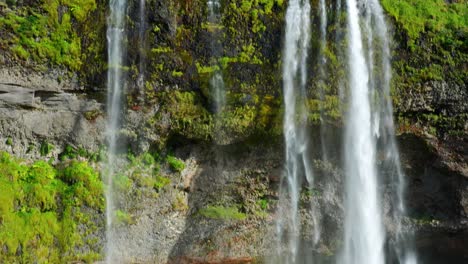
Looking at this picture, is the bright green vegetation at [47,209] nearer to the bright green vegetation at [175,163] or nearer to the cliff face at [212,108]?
the cliff face at [212,108]

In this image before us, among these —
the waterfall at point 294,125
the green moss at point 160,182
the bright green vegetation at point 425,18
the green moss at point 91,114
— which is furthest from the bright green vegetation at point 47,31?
the bright green vegetation at point 425,18

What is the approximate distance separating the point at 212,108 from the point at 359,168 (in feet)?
14.0

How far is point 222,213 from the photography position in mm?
12164

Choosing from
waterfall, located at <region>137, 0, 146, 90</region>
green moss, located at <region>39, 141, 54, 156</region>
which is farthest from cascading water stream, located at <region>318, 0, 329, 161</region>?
green moss, located at <region>39, 141, 54, 156</region>

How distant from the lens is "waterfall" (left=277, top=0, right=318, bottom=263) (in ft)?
40.1

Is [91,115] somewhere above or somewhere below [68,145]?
above

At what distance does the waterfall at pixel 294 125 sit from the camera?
12211 mm

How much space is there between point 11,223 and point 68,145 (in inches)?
97.6

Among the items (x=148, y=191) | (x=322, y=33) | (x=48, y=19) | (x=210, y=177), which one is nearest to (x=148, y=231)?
(x=148, y=191)

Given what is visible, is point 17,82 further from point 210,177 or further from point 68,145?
point 210,177

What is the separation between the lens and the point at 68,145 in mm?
11625

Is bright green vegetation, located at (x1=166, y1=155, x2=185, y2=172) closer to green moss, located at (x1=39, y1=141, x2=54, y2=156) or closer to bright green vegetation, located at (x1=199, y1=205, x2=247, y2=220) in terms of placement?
bright green vegetation, located at (x1=199, y1=205, x2=247, y2=220)

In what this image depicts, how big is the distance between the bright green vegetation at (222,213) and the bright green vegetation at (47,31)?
4975 mm

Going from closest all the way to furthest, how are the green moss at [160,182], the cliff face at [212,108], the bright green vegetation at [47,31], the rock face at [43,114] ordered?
the rock face at [43,114], the bright green vegetation at [47,31], the cliff face at [212,108], the green moss at [160,182]
